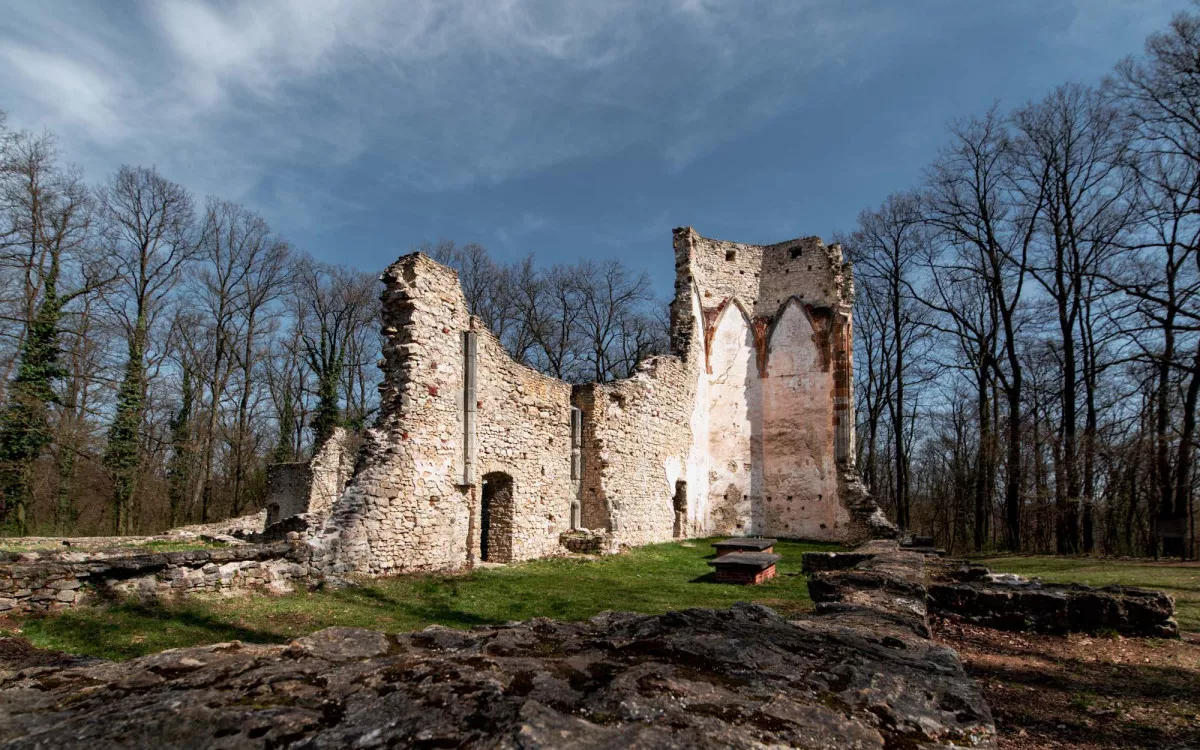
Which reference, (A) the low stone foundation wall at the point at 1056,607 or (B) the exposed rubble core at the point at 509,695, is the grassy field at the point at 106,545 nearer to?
(B) the exposed rubble core at the point at 509,695

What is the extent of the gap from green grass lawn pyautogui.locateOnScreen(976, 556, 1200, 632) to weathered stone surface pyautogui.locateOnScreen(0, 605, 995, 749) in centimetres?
715

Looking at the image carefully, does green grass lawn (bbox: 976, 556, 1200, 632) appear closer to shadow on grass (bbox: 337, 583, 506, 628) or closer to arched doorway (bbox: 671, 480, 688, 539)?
shadow on grass (bbox: 337, 583, 506, 628)

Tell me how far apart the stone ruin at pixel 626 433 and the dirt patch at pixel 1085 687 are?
8.09 m

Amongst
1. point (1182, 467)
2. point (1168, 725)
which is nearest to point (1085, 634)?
point (1168, 725)

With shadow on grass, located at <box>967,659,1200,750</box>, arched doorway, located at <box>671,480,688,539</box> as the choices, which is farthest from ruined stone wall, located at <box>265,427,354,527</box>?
shadow on grass, located at <box>967,659,1200,750</box>

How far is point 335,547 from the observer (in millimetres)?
9875

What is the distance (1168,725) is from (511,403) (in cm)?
1110

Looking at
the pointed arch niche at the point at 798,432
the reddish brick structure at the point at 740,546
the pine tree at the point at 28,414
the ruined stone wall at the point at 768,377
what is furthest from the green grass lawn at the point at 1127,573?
the pine tree at the point at 28,414

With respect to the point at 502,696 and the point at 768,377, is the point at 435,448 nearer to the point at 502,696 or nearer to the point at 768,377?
the point at 502,696

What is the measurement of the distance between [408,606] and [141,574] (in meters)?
3.19

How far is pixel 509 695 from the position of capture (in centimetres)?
202

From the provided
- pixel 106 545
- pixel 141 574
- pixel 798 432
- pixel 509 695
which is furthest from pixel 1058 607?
pixel 106 545

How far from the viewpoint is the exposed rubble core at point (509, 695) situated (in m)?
1.73

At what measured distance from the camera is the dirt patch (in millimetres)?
4031
